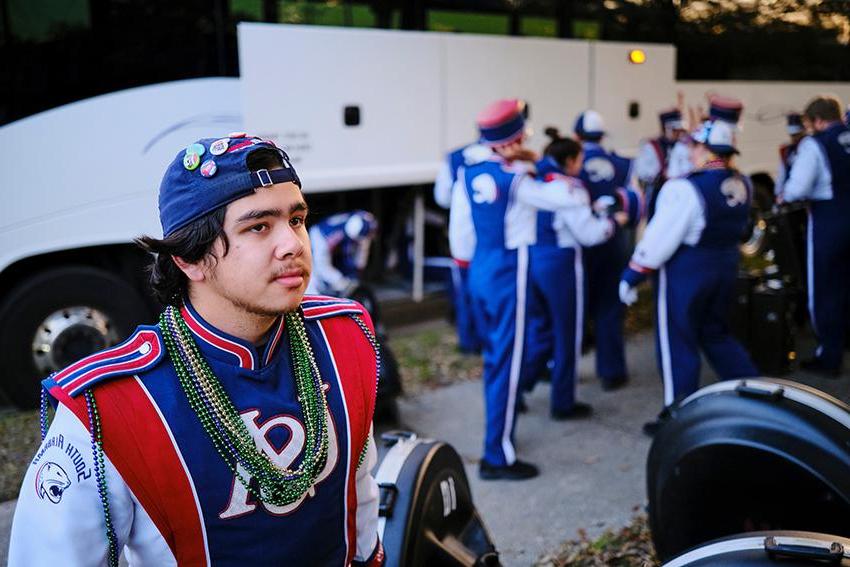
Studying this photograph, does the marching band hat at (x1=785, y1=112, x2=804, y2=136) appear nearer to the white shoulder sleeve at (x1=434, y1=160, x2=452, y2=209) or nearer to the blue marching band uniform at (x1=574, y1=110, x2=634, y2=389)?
the blue marching band uniform at (x1=574, y1=110, x2=634, y2=389)

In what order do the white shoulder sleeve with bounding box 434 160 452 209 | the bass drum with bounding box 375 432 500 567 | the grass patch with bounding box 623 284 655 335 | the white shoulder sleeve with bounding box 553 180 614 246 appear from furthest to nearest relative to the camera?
the grass patch with bounding box 623 284 655 335, the white shoulder sleeve with bounding box 434 160 452 209, the white shoulder sleeve with bounding box 553 180 614 246, the bass drum with bounding box 375 432 500 567

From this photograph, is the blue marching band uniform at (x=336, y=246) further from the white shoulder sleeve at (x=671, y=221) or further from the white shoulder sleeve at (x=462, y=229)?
the white shoulder sleeve at (x=671, y=221)

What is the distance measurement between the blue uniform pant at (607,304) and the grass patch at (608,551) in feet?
6.87

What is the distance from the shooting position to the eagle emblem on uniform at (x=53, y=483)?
1.28 meters

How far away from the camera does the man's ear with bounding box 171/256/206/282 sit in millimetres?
1465

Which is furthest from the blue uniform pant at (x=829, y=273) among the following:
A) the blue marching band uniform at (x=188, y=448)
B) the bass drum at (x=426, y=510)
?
the blue marching band uniform at (x=188, y=448)

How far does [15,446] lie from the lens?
4.73 m

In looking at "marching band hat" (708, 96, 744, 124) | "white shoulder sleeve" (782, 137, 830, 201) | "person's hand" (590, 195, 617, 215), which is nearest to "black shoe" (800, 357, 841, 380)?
"white shoulder sleeve" (782, 137, 830, 201)

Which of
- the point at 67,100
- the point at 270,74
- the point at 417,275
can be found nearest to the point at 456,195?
the point at 270,74

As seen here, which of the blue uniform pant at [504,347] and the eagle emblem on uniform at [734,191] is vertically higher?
the eagle emblem on uniform at [734,191]

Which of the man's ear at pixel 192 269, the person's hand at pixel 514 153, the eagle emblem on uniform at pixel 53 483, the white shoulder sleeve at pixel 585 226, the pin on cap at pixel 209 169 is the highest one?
the pin on cap at pixel 209 169

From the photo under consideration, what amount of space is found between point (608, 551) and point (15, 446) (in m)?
3.43

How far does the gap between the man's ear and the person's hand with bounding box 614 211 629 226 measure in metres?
4.42

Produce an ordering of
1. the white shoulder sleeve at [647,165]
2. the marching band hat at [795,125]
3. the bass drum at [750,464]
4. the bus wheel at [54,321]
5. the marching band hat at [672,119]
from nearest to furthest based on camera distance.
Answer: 1. the bass drum at [750,464]
2. the bus wheel at [54,321]
3. the marching band hat at [795,125]
4. the marching band hat at [672,119]
5. the white shoulder sleeve at [647,165]
